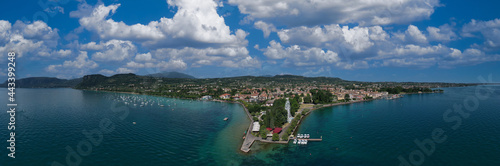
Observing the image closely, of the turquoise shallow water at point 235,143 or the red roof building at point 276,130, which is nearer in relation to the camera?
the turquoise shallow water at point 235,143

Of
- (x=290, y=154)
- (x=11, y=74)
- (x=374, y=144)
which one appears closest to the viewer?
(x=11, y=74)

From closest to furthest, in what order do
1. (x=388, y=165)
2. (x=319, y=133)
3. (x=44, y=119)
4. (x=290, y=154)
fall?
(x=388, y=165) < (x=290, y=154) < (x=319, y=133) < (x=44, y=119)

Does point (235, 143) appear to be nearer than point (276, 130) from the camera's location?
Yes

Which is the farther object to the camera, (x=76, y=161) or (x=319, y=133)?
(x=319, y=133)

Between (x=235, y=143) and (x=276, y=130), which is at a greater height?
(x=276, y=130)

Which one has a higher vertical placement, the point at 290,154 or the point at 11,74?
the point at 11,74

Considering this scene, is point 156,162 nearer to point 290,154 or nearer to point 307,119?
point 290,154

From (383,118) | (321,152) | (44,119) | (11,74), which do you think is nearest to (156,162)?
(11,74)

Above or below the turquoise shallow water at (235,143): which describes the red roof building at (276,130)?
above

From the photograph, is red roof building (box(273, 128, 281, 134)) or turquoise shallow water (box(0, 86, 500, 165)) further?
red roof building (box(273, 128, 281, 134))

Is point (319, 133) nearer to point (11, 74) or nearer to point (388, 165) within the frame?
point (388, 165)

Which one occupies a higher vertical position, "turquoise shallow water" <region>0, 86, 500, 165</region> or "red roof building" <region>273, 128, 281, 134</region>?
"red roof building" <region>273, 128, 281, 134</region>
